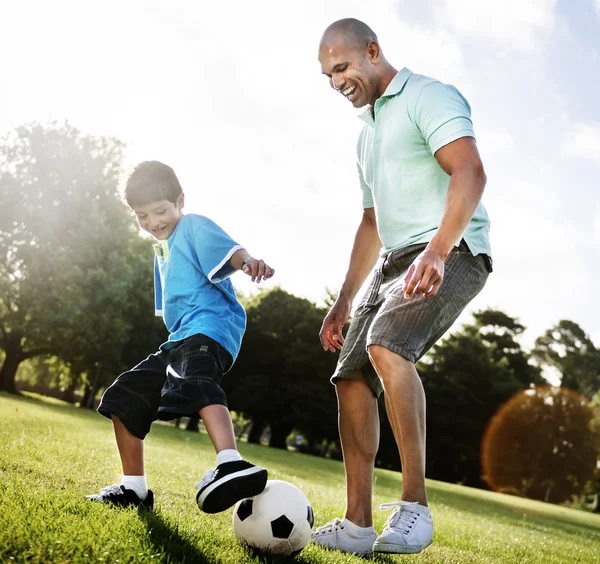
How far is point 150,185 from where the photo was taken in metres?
4.06

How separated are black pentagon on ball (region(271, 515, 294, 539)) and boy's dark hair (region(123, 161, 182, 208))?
2143mm

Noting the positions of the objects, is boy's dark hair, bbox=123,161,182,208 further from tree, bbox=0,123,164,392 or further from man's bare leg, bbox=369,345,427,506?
tree, bbox=0,123,164,392

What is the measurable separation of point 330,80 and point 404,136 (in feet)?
2.02

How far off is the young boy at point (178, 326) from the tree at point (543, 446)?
144ft

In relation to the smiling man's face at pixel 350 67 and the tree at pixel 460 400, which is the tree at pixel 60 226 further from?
the smiling man's face at pixel 350 67

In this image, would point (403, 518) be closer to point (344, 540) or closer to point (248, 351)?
point (344, 540)

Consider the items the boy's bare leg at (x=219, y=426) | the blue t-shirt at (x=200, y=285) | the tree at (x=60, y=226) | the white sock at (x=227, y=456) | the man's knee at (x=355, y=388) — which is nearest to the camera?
the white sock at (x=227, y=456)

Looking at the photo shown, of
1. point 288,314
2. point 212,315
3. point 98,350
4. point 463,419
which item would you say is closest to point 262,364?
point 288,314

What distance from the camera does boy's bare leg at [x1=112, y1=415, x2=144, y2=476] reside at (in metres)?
3.98

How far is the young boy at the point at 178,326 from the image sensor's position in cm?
366

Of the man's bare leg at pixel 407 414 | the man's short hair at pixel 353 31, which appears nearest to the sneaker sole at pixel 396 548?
the man's bare leg at pixel 407 414

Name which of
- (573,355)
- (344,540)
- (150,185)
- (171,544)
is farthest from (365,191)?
(573,355)

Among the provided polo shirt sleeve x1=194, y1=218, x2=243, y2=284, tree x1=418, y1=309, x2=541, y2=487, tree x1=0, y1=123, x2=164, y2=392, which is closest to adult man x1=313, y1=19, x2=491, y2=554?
polo shirt sleeve x1=194, y1=218, x2=243, y2=284

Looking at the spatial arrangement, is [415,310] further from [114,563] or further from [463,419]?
[463,419]
